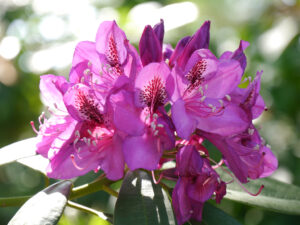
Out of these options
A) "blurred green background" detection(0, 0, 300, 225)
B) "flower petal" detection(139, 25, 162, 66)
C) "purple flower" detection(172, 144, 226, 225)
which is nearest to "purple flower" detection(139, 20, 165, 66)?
"flower petal" detection(139, 25, 162, 66)

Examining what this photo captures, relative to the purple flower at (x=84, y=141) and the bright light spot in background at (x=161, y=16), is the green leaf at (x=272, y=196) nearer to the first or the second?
the purple flower at (x=84, y=141)

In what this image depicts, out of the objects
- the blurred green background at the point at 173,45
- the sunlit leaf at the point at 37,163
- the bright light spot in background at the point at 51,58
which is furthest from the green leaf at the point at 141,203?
the bright light spot in background at the point at 51,58

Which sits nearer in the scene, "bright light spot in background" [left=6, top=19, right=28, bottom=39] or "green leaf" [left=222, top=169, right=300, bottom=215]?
"green leaf" [left=222, top=169, right=300, bottom=215]

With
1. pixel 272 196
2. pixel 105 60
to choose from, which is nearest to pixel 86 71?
pixel 105 60

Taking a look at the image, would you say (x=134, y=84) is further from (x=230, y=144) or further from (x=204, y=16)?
(x=204, y=16)

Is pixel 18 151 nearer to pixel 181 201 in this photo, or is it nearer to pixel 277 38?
pixel 181 201

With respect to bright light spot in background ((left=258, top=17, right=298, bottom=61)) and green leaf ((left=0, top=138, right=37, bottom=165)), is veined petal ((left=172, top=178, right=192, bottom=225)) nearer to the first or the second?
green leaf ((left=0, top=138, right=37, bottom=165))

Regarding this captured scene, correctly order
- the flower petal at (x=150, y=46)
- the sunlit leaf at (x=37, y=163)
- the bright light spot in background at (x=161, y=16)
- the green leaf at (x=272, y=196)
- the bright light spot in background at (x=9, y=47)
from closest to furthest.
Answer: the flower petal at (x=150, y=46) < the green leaf at (x=272, y=196) < the sunlit leaf at (x=37, y=163) < the bright light spot in background at (x=161, y=16) < the bright light spot in background at (x=9, y=47)

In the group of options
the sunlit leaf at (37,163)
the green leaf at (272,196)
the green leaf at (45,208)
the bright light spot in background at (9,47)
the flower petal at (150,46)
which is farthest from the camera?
the bright light spot in background at (9,47)
